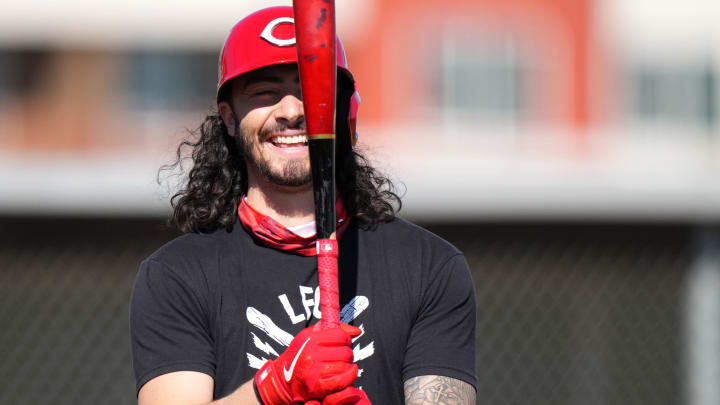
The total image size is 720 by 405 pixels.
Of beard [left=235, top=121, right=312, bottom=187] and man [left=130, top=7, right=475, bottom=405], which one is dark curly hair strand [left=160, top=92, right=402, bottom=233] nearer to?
man [left=130, top=7, right=475, bottom=405]

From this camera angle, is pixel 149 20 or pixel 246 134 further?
pixel 149 20

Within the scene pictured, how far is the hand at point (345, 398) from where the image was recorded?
2.35 m

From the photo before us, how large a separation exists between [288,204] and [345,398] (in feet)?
2.15

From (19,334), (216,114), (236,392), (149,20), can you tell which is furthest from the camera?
(149,20)

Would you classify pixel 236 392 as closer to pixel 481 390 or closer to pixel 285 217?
pixel 285 217

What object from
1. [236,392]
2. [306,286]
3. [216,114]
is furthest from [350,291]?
[216,114]

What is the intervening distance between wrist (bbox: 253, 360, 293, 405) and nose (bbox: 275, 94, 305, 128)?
639 mm

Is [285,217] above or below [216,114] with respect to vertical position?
below

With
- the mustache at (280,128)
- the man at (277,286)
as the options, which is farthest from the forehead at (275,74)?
the mustache at (280,128)

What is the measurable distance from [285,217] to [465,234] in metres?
3.31

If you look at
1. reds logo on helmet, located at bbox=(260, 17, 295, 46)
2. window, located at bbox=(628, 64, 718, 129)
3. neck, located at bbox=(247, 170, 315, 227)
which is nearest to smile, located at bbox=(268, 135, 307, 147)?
neck, located at bbox=(247, 170, 315, 227)

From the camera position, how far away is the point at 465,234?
6.04m

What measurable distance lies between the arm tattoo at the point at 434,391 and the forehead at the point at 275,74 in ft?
2.76

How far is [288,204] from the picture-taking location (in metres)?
2.84
